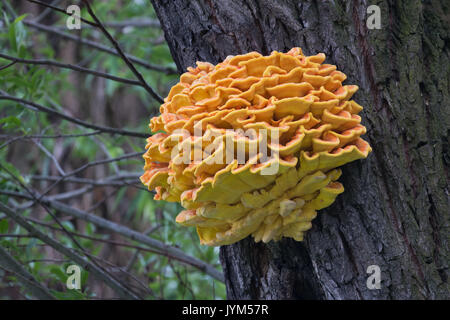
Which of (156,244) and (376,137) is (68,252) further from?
(376,137)

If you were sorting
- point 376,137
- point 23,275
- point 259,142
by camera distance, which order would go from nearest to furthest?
point 259,142
point 376,137
point 23,275

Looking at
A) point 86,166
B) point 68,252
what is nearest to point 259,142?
point 68,252

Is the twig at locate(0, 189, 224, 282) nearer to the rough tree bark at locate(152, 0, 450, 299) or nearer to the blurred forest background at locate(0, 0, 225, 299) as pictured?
the blurred forest background at locate(0, 0, 225, 299)

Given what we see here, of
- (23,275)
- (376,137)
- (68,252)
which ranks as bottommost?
(23,275)

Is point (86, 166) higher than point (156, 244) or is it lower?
higher

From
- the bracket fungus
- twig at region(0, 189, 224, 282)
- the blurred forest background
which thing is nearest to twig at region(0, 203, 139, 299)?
the blurred forest background

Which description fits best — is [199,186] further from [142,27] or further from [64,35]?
[142,27]
